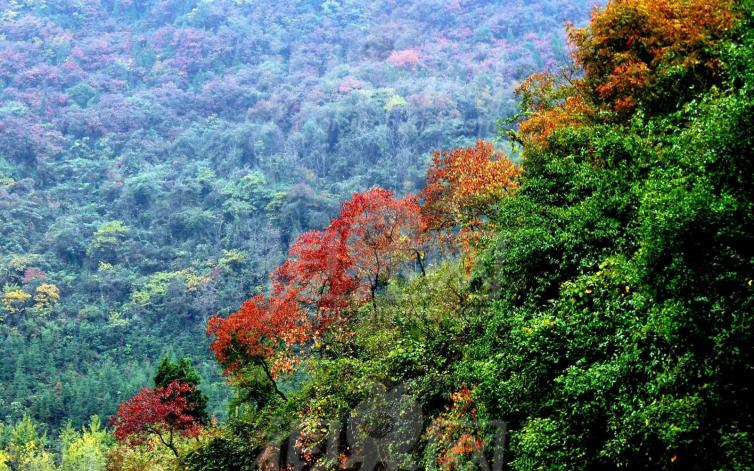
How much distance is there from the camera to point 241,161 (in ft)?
200

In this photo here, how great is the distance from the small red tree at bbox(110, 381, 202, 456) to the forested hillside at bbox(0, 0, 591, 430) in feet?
48.1

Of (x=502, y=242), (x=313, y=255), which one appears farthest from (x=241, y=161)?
(x=502, y=242)

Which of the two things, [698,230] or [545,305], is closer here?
[698,230]

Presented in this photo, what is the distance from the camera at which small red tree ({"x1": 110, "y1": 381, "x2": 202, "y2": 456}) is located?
54.1 feet

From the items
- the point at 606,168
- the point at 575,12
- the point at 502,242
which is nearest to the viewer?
the point at 606,168

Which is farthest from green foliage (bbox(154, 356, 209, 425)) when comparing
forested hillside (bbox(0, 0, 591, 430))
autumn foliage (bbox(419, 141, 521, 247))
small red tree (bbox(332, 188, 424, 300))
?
forested hillside (bbox(0, 0, 591, 430))

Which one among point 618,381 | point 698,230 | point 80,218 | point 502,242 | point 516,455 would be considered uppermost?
point 80,218

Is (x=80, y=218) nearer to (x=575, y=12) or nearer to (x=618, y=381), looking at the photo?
(x=618, y=381)

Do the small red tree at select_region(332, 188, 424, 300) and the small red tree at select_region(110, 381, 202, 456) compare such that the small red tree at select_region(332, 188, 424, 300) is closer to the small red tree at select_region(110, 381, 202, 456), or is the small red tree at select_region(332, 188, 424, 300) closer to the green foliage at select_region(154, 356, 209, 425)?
the small red tree at select_region(110, 381, 202, 456)

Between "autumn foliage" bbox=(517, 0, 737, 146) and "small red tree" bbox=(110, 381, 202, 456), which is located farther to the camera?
"small red tree" bbox=(110, 381, 202, 456)

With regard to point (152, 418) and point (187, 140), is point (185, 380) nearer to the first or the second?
point (152, 418)

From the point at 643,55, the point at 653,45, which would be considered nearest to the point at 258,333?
the point at 643,55

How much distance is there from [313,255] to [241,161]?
46.5m

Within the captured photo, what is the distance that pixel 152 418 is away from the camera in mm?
16703
